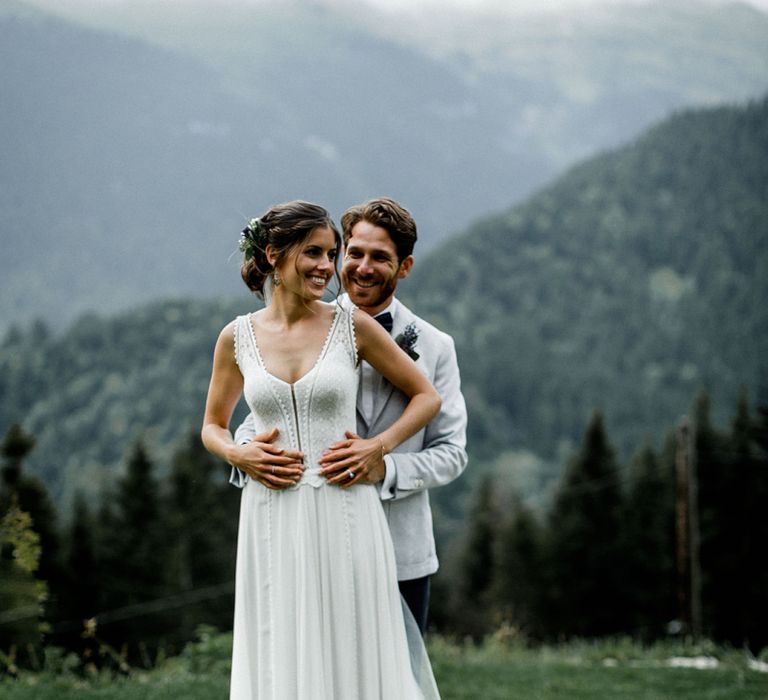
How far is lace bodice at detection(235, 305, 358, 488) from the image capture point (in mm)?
2869

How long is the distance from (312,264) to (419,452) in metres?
0.64

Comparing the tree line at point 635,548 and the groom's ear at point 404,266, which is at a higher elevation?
the groom's ear at point 404,266

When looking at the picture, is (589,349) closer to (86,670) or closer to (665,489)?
(665,489)

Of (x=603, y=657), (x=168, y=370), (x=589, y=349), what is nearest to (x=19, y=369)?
(x=168, y=370)

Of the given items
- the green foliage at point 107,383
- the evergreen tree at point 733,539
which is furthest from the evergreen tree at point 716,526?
the green foliage at point 107,383

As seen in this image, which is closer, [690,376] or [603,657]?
[603,657]

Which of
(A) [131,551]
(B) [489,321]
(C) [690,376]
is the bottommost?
(A) [131,551]

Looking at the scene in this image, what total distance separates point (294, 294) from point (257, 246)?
0.18m

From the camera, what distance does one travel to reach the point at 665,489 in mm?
38938

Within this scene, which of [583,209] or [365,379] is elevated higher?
[583,209]

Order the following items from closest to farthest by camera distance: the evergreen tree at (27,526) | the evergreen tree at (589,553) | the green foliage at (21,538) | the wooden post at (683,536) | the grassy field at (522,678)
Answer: the green foliage at (21,538)
the evergreen tree at (27,526)
the grassy field at (522,678)
the wooden post at (683,536)
the evergreen tree at (589,553)

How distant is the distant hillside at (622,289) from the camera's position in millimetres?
101375

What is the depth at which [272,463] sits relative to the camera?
9.43ft

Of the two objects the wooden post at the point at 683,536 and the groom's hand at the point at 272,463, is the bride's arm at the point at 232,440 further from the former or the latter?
the wooden post at the point at 683,536
